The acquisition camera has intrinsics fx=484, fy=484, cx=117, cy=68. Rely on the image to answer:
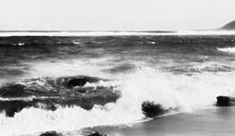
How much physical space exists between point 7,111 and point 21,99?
1.50m

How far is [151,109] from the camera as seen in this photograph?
42.8ft

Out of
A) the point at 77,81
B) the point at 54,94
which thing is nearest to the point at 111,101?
the point at 54,94

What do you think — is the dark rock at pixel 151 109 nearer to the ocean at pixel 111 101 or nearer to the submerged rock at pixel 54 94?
the ocean at pixel 111 101

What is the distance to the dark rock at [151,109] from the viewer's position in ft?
41.4

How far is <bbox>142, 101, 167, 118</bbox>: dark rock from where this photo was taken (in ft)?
41.4

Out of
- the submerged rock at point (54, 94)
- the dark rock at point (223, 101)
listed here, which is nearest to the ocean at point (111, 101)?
the submerged rock at point (54, 94)

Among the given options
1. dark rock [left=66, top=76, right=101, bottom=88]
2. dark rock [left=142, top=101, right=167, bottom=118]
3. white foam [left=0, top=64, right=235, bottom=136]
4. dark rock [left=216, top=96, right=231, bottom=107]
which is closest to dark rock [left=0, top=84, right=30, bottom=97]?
dark rock [left=66, top=76, right=101, bottom=88]

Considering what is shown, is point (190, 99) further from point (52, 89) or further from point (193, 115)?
point (52, 89)

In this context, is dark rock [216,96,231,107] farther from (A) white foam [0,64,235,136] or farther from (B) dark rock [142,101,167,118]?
(B) dark rock [142,101,167,118]

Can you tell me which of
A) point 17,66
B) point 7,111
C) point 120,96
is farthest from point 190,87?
point 17,66

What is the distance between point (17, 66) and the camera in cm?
2184

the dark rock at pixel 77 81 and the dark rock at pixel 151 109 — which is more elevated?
the dark rock at pixel 77 81

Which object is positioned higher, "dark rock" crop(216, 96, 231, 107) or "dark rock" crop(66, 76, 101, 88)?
"dark rock" crop(66, 76, 101, 88)

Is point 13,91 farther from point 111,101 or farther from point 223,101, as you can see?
point 223,101
